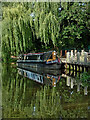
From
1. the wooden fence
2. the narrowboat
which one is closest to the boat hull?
the narrowboat

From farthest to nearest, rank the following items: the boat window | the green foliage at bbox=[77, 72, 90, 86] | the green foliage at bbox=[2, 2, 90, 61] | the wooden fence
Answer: the green foliage at bbox=[2, 2, 90, 61]
the boat window
the wooden fence
the green foliage at bbox=[77, 72, 90, 86]

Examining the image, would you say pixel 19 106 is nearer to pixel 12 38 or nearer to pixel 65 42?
pixel 12 38

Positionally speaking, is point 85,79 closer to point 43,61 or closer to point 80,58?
point 80,58

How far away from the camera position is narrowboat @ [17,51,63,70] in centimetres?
1947

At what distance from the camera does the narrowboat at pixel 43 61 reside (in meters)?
19.5

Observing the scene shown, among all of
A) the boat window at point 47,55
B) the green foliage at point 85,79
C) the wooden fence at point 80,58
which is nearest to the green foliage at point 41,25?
the boat window at point 47,55

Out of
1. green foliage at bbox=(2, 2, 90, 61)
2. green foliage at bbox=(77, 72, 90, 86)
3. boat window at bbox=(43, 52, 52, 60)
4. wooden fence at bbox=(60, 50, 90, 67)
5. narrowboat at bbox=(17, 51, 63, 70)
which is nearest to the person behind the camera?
green foliage at bbox=(77, 72, 90, 86)

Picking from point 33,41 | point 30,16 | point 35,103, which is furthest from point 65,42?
point 35,103

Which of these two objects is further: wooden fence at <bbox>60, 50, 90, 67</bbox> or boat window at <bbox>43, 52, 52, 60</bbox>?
boat window at <bbox>43, 52, 52, 60</bbox>

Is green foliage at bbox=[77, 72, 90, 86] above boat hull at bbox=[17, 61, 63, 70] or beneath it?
above

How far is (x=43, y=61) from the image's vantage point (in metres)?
20.2

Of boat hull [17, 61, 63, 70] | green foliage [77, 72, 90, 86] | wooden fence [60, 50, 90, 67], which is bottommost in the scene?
boat hull [17, 61, 63, 70]

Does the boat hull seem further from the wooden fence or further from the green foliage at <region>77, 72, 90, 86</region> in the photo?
the green foliage at <region>77, 72, 90, 86</region>

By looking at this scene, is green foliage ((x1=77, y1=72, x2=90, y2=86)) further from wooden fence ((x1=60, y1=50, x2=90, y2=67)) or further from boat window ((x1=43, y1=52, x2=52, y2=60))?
boat window ((x1=43, y1=52, x2=52, y2=60))
